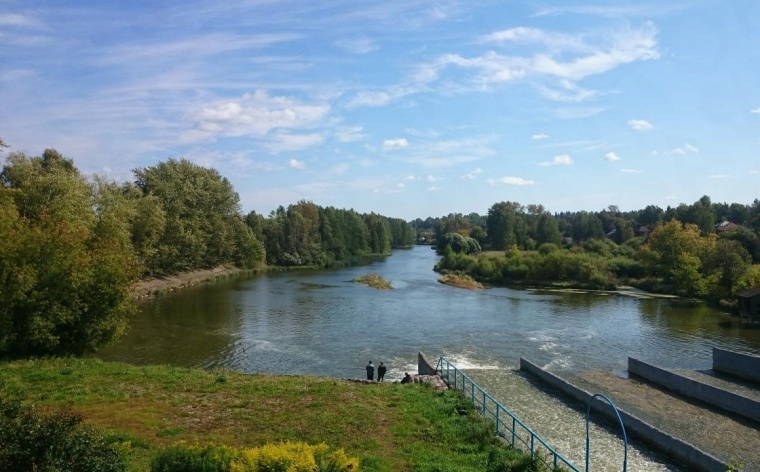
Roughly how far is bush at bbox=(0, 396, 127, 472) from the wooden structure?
5105 centimetres

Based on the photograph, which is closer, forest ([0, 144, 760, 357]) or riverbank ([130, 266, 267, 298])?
forest ([0, 144, 760, 357])

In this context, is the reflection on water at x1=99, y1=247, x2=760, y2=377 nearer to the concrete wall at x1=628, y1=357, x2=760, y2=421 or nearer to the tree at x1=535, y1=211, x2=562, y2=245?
the concrete wall at x1=628, y1=357, x2=760, y2=421

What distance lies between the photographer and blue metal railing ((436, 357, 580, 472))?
14.5 m

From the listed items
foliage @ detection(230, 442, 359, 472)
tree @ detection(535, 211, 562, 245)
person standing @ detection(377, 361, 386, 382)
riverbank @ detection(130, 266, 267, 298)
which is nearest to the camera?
foliage @ detection(230, 442, 359, 472)

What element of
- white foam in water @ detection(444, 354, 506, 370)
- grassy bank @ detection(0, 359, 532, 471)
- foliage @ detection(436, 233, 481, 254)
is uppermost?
foliage @ detection(436, 233, 481, 254)

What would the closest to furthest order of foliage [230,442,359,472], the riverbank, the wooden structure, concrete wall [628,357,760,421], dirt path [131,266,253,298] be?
foliage [230,442,359,472] → concrete wall [628,357,760,421] → the wooden structure → dirt path [131,266,253,298] → the riverbank

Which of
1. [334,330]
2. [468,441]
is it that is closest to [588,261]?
[334,330]

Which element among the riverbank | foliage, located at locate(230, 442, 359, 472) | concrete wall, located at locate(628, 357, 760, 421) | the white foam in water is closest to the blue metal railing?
the white foam in water

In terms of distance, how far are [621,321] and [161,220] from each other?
165ft

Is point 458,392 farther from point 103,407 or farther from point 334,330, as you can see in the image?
point 334,330

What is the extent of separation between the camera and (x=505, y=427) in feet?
56.9

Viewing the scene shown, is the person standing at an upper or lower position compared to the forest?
lower

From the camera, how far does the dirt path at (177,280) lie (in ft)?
197

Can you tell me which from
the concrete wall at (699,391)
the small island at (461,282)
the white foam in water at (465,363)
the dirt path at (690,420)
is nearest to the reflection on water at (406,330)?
the white foam in water at (465,363)
